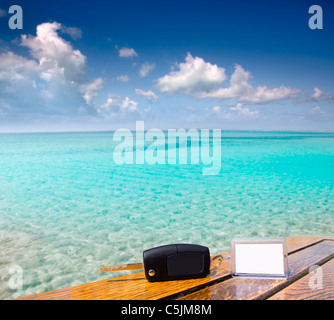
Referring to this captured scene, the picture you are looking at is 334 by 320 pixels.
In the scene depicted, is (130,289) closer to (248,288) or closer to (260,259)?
(248,288)

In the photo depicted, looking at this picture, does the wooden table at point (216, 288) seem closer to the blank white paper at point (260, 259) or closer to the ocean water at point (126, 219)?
the blank white paper at point (260, 259)

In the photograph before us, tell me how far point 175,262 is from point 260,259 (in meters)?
0.51

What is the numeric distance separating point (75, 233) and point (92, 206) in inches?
78.8

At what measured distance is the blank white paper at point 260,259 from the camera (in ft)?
4.59

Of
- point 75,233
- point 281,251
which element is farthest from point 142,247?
point 281,251

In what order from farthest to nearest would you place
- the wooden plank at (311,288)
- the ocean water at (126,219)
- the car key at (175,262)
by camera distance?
1. the ocean water at (126,219)
2. the car key at (175,262)
3. the wooden plank at (311,288)

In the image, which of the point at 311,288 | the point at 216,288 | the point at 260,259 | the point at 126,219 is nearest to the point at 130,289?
the point at 216,288

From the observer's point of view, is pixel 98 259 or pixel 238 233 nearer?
pixel 98 259

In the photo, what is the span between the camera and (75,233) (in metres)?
4.88

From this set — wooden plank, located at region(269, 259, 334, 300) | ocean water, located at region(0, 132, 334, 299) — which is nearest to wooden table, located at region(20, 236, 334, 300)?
wooden plank, located at region(269, 259, 334, 300)

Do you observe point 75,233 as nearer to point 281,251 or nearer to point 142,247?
point 142,247

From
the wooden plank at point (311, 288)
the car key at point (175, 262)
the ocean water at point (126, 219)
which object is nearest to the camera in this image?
the wooden plank at point (311, 288)

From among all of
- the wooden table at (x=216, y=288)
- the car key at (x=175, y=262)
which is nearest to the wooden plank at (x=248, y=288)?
the wooden table at (x=216, y=288)
